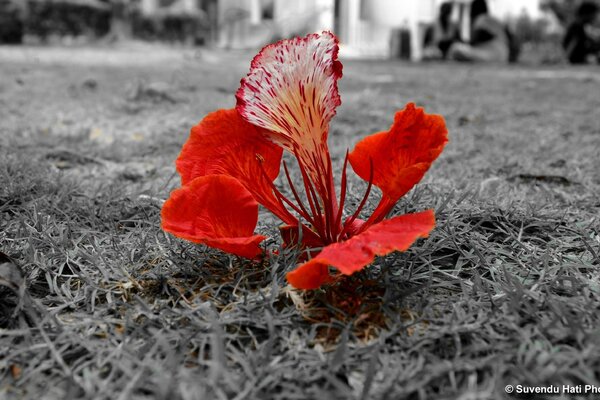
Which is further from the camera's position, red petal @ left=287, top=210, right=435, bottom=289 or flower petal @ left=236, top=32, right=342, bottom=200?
flower petal @ left=236, top=32, right=342, bottom=200

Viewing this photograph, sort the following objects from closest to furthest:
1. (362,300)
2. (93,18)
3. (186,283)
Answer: (362,300) → (186,283) → (93,18)

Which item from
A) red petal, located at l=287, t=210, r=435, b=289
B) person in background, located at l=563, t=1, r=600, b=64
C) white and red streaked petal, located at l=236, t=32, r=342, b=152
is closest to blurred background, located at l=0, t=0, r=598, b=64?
person in background, located at l=563, t=1, r=600, b=64

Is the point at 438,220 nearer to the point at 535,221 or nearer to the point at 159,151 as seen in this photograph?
the point at 535,221

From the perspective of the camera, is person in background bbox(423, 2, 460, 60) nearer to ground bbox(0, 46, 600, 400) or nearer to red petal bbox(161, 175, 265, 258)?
ground bbox(0, 46, 600, 400)

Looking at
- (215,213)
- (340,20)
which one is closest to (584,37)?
(340,20)

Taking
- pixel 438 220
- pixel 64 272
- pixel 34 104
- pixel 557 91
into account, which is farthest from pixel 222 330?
pixel 557 91

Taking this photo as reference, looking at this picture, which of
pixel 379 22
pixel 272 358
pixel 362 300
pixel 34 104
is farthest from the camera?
pixel 379 22

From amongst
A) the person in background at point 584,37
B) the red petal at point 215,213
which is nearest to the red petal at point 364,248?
the red petal at point 215,213
